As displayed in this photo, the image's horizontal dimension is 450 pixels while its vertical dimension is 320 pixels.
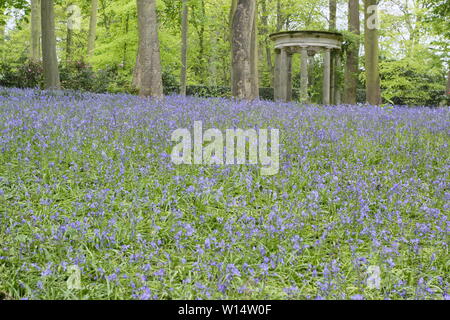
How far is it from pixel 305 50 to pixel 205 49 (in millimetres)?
15677

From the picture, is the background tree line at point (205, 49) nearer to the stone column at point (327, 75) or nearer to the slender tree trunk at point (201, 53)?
the slender tree trunk at point (201, 53)

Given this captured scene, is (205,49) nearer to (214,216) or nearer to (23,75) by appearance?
A: (23,75)

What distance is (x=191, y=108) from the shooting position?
9.50m

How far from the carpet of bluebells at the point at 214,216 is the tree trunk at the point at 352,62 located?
10.7m

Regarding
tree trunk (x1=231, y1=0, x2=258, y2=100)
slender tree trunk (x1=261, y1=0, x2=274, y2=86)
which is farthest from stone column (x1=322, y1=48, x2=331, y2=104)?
slender tree trunk (x1=261, y1=0, x2=274, y2=86)

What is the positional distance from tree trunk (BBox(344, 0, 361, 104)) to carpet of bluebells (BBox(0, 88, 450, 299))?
1071cm

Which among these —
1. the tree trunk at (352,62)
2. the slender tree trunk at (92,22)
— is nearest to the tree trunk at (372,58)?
the tree trunk at (352,62)

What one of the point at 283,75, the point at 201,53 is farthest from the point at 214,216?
the point at 201,53

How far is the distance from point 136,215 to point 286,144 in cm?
307

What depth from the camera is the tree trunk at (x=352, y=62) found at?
1792 cm

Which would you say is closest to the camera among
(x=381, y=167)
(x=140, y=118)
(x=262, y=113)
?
(x=381, y=167)

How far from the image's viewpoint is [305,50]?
16859 millimetres
